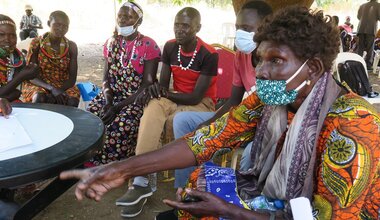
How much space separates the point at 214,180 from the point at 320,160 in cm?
49

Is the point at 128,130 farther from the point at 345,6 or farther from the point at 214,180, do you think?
the point at 345,6

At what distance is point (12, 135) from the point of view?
1.82 metres

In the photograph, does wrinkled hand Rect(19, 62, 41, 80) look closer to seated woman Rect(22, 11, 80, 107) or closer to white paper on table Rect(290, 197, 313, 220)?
seated woman Rect(22, 11, 80, 107)

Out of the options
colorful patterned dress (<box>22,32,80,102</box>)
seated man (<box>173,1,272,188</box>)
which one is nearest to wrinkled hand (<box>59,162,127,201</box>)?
seated man (<box>173,1,272,188</box>)

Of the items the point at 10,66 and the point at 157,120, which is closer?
the point at 157,120

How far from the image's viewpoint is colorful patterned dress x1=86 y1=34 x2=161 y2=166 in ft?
10.0

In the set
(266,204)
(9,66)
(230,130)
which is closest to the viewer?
(266,204)

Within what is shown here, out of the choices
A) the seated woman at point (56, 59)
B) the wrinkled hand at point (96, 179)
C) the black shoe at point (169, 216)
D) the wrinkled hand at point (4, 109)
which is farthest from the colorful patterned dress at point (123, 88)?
the wrinkled hand at point (96, 179)

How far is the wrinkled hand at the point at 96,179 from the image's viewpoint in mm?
1362

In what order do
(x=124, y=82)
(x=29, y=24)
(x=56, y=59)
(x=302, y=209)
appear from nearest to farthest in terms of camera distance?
(x=302, y=209)
(x=124, y=82)
(x=56, y=59)
(x=29, y=24)

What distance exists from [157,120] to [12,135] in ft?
4.03

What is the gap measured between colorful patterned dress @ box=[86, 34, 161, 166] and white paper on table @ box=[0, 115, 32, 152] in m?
1.08

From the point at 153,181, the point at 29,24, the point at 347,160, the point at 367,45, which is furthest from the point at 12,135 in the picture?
the point at 367,45

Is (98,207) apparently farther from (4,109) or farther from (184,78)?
(184,78)
